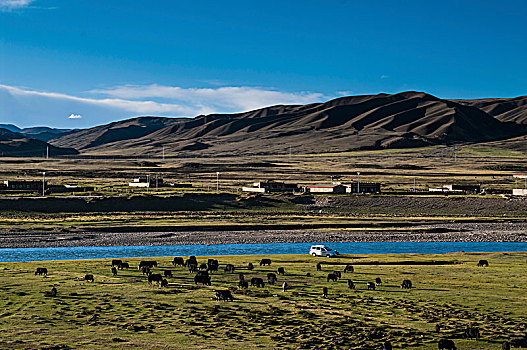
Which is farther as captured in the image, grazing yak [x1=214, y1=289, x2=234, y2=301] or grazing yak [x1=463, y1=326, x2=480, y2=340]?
grazing yak [x1=214, y1=289, x2=234, y2=301]

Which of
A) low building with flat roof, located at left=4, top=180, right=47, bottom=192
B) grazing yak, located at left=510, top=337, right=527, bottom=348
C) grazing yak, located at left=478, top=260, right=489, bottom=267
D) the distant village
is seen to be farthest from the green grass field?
low building with flat roof, located at left=4, top=180, right=47, bottom=192

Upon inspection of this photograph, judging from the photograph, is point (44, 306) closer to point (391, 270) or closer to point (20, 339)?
point (20, 339)

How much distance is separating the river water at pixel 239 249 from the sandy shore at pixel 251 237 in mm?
2218

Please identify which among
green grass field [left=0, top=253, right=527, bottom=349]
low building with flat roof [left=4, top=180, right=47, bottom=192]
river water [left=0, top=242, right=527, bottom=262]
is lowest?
river water [left=0, top=242, right=527, bottom=262]

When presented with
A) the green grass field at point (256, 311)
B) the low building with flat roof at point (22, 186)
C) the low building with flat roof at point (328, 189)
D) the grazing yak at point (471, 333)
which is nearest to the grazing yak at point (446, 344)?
the green grass field at point (256, 311)

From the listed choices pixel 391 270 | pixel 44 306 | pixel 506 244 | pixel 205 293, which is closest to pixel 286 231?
pixel 506 244

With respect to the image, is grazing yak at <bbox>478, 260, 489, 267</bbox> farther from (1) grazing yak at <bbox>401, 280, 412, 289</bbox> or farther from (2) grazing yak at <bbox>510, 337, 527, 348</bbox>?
(2) grazing yak at <bbox>510, 337, 527, 348</bbox>

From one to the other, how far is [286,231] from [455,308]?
1835 inches

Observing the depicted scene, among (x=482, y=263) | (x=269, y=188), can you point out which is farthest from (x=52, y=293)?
(x=269, y=188)

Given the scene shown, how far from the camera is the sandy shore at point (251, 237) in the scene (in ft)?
214

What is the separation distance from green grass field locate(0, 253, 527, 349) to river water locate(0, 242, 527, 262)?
47.8ft

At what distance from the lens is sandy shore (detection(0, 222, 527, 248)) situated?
2564 inches

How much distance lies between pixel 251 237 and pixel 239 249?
8.51 meters

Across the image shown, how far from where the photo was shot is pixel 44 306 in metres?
29.1
